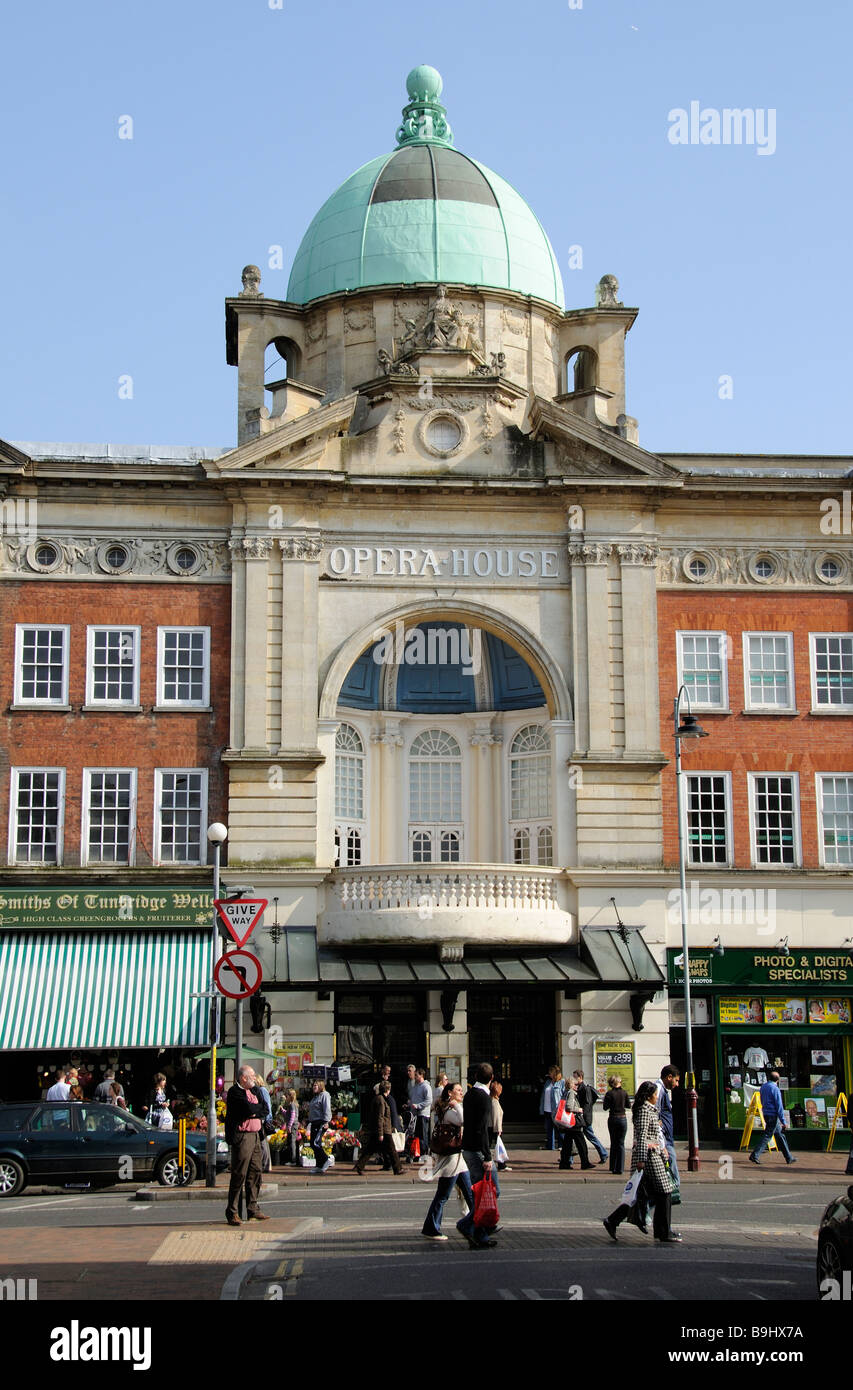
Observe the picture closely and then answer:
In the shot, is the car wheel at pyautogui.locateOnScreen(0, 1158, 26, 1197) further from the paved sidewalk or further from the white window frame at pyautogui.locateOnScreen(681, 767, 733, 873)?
the white window frame at pyautogui.locateOnScreen(681, 767, 733, 873)

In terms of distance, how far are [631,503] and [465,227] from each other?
1022 centimetres

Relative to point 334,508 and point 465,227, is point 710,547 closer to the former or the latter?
point 334,508

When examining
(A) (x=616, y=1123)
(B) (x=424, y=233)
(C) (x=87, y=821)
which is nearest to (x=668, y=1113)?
(A) (x=616, y=1123)

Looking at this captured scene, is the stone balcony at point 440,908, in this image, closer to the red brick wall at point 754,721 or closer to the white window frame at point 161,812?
the white window frame at point 161,812

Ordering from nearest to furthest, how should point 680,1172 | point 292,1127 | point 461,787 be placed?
point 680,1172 → point 292,1127 → point 461,787

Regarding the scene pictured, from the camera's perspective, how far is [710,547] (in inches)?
1468

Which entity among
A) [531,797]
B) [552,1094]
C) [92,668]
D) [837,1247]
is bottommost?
[552,1094]

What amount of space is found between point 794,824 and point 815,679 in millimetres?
3322

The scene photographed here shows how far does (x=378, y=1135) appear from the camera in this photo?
28.1 m

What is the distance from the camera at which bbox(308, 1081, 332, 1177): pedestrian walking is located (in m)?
28.7

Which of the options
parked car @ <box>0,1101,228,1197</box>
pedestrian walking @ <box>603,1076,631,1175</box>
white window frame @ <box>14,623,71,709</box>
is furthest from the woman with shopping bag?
white window frame @ <box>14,623,71,709</box>

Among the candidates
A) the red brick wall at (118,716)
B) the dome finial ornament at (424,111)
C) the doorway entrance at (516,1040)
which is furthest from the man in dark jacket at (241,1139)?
the dome finial ornament at (424,111)

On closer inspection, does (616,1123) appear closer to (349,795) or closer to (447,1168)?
(447,1168)
